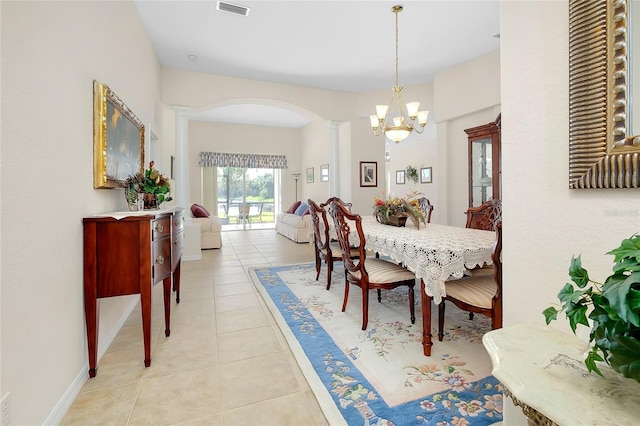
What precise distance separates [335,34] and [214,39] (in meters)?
1.56

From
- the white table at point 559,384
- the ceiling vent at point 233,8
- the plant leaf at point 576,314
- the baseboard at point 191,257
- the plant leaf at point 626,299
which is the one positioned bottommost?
the baseboard at point 191,257

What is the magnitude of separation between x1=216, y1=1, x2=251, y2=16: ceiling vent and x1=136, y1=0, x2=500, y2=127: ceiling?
0.19ft

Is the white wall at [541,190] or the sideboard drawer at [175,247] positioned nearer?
the white wall at [541,190]

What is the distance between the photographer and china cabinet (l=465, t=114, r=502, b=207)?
13.4ft

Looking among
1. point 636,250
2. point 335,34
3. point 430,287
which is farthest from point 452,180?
point 636,250

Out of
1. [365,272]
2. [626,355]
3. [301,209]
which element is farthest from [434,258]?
[301,209]

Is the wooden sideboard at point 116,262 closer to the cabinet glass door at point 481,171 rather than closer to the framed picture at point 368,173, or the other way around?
the cabinet glass door at point 481,171

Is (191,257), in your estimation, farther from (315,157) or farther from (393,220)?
(315,157)

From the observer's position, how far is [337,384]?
1.71 meters

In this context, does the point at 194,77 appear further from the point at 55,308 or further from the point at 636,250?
the point at 636,250

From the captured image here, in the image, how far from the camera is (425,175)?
839 centimetres

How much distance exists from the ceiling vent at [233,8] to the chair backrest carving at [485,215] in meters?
3.20

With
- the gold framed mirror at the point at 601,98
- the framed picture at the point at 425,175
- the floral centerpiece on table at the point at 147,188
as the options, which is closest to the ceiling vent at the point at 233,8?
the floral centerpiece on table at the point at 147,188

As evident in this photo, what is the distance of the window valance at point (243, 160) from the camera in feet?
28.0
